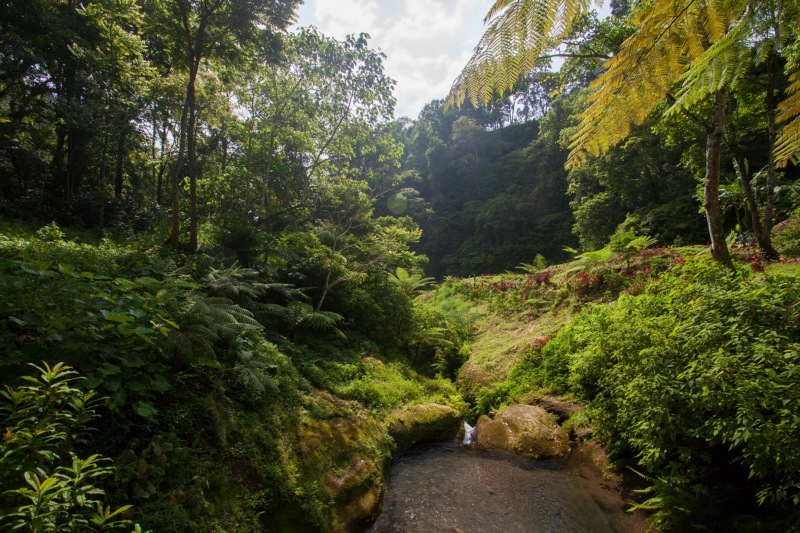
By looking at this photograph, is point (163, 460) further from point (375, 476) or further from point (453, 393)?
point (453, 393)

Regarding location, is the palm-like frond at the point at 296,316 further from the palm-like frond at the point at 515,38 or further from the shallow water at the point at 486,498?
the palm-like frond at the point at 515,38

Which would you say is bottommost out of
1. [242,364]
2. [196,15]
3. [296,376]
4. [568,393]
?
[568,393]

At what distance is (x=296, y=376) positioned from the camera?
5.52m

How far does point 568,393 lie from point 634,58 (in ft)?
18.9

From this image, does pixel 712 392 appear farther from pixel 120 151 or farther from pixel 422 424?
pixel 120 151

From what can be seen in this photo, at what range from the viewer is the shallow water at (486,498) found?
4.00 m

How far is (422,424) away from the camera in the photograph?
6.22m

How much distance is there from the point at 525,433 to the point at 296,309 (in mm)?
5050

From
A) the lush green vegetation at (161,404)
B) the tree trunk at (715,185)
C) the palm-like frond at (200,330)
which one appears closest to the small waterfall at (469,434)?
the lush green vegetation at (161,404)

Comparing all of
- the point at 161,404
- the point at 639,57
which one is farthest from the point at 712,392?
the point at 161,404

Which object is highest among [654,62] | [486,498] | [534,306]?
[654,62]

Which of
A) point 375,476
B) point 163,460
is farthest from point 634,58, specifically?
point 375,476

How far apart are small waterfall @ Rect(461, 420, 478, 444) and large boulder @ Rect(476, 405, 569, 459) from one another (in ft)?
0.72

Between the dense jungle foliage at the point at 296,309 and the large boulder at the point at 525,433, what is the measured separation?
412mm
